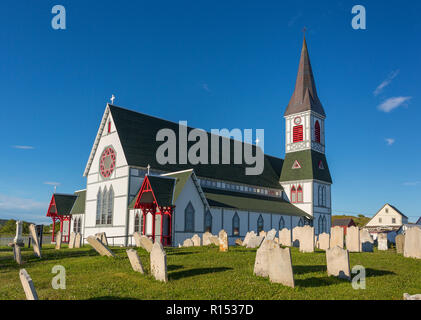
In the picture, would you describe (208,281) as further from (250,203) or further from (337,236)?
(250,203)

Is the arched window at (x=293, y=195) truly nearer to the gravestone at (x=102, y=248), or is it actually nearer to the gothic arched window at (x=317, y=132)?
the gothic arched window at (x=317, y=132)

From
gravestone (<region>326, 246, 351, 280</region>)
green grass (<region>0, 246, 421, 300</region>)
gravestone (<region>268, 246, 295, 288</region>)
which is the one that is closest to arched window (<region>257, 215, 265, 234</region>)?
green grass (<region>0, 246, 421, 300</region>)

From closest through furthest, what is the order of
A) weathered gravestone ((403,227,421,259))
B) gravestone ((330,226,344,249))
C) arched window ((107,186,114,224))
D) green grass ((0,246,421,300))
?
green grass ((0,246,421,300)) → weathered gravestone ((403,227,421,259)) → gravestone ((330,226,344,249)) → arched window ((107,186,114,224))

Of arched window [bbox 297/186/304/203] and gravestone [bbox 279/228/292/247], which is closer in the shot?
gravestone [bbox 279/228/292/247]

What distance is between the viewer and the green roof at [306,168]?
166 feet

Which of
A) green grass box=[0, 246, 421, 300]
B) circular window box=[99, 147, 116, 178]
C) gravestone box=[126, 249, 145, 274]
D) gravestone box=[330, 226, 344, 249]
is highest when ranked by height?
circular window box=[99, 147, 116, 178]

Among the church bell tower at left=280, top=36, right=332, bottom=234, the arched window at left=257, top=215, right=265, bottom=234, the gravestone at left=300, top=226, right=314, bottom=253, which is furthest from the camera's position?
the church bell tower at left=280, top=36, right=332, bottom=234

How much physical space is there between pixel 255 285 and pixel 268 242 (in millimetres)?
2234

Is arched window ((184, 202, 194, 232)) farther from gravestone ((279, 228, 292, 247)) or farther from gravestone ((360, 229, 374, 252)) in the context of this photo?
gravestone ((360, 229, 374, 252))

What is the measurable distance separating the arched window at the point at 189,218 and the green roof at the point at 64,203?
1804cm

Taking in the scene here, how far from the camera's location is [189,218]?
33.8 metres

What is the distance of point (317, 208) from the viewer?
165 feet

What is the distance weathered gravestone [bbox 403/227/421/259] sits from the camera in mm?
19922

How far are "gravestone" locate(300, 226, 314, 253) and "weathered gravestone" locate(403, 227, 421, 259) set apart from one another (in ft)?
15.8
